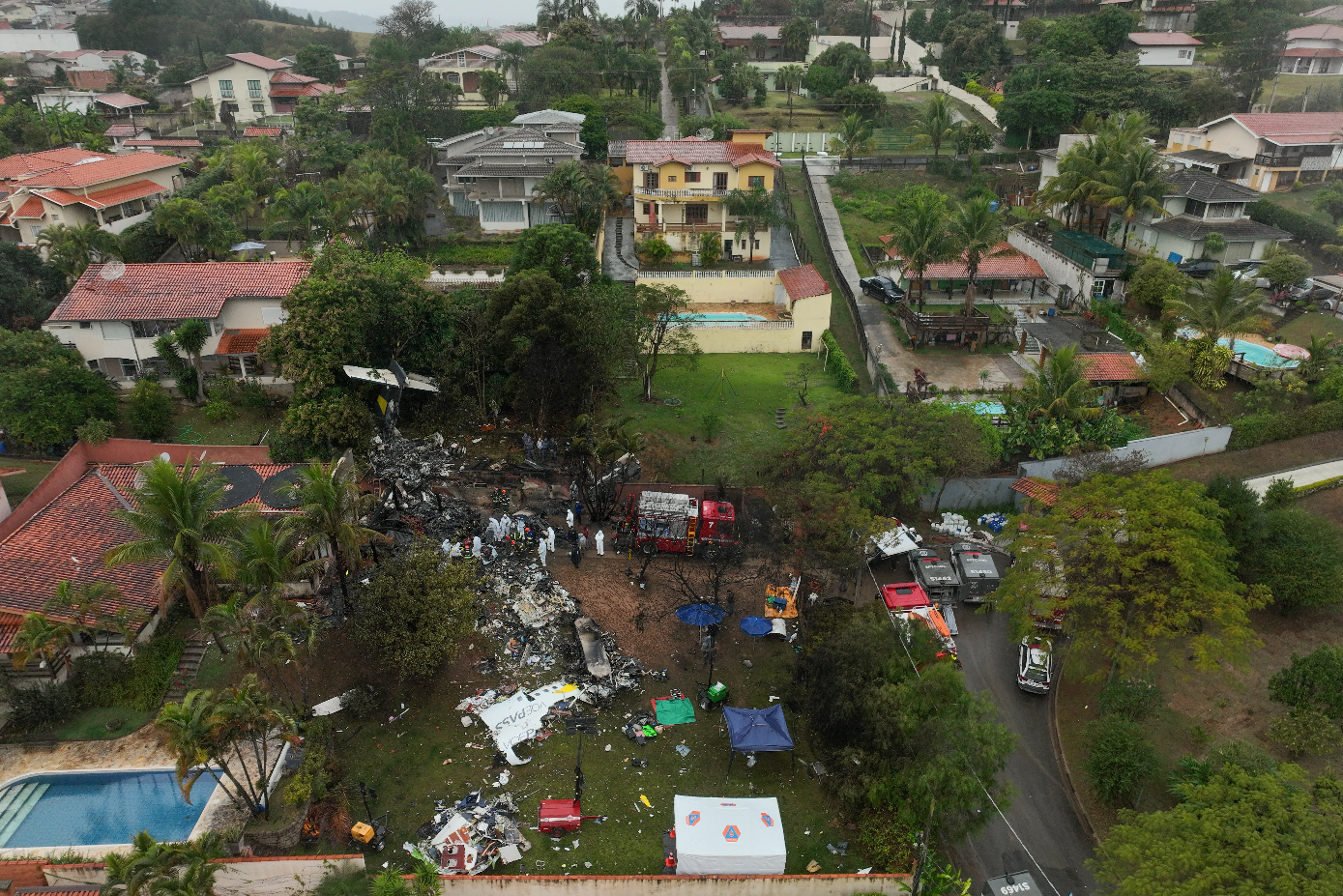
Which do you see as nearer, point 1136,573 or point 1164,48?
point 1136,573

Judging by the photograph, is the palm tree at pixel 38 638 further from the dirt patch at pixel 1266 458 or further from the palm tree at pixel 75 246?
the dirt patch at pixel 1266 458

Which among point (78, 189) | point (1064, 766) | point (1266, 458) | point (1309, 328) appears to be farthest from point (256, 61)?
point (1064, 766)

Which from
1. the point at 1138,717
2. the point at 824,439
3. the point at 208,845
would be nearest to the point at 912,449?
the point at 824,439

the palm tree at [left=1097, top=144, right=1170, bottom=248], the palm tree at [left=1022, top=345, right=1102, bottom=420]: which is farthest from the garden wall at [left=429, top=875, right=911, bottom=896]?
the palm tree at [left=1097, top=144, right=1170, bottom=248]

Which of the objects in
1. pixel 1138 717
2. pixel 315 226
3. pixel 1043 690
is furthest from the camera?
pixel 315 226

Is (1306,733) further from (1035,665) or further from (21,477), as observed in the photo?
(21,477)

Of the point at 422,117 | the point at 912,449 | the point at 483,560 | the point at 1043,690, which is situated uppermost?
the point at 422,117

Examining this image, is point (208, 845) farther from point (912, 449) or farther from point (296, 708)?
point (912, 449)
